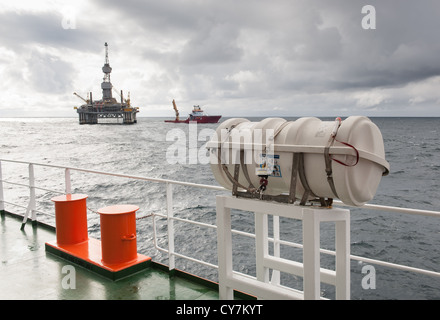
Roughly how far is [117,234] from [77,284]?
55 cm

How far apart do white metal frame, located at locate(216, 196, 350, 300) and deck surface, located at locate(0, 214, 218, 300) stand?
81 centimetres

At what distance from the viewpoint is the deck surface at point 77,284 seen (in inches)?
121

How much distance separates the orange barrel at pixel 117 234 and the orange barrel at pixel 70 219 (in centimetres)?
64

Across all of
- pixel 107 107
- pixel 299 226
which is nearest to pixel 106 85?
pixel 107 107

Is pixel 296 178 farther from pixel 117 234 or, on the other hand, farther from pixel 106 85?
pixel 106 85

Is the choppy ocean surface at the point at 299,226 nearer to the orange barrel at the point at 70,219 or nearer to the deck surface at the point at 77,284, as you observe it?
the orange barrel at the point at 70,219

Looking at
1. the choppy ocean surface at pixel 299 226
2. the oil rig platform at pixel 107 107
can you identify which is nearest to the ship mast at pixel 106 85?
the oil rig platform at pixel 107 107

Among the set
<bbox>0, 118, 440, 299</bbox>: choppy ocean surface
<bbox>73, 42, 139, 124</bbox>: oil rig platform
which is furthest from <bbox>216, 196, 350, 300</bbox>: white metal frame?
<bbox>73, 42, 139, 124</bbox>: oil rig platform

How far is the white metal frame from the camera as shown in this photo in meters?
1.96

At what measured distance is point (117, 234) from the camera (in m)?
3.41

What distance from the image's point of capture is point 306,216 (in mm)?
1947
